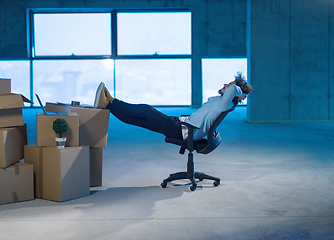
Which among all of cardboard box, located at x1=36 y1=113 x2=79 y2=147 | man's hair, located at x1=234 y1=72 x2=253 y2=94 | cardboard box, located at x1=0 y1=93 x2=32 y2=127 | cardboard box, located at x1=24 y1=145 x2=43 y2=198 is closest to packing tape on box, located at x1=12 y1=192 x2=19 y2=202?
cardboard box, located at x1=24 y1=145 x2=43 y2=198

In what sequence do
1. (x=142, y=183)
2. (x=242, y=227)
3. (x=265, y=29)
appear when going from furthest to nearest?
(x=265, y=29)
(x=142, y=183)
(x=242, y=227)

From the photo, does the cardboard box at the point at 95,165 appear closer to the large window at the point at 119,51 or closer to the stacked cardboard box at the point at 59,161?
the stacked cardboard box at the point at 59,161

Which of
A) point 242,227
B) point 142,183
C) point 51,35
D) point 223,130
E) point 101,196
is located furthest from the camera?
point 51,35

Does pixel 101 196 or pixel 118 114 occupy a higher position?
pixel 118 114

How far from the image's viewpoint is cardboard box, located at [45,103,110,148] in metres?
3.28

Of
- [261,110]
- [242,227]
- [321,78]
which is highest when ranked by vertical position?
[321,78]

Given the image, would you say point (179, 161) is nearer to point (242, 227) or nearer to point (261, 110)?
point (242, 227)

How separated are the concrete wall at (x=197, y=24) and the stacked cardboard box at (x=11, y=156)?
10.2 metres

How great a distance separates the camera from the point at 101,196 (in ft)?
10.1

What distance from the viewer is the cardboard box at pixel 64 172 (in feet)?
9.41

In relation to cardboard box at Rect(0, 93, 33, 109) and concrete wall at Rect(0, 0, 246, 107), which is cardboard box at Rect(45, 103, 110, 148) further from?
concrete wall at Rect(0, 0, 246, 107)

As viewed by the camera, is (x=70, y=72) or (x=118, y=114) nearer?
(x=118, y=114)

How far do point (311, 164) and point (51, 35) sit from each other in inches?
438

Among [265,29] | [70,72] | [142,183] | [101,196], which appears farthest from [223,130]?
[70,72]
